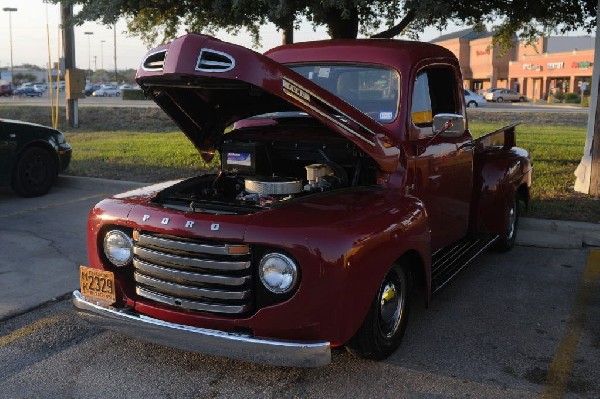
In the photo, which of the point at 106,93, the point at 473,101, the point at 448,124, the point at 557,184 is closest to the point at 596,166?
the point at 557,184

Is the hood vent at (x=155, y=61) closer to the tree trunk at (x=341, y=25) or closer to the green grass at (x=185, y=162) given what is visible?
the green grass at (x=185, y=162)

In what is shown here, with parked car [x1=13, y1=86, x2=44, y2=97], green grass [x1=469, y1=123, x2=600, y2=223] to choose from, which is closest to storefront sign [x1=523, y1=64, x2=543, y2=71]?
parked car [x1=13, y1=86, x2=44, y2=97]

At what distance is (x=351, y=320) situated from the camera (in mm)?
3377

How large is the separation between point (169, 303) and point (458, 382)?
5.64 ft

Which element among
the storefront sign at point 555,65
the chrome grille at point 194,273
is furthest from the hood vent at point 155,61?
the storefront sign at point 555,65

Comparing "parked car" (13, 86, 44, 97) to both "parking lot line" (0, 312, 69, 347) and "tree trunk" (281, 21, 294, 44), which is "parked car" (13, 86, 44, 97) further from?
"parking lot line" (0, 312, 69, 347)

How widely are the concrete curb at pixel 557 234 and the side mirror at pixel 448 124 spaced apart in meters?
2.73

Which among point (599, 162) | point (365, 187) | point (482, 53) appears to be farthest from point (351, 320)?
point (482, 53)

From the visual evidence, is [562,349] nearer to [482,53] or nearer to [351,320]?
[351,320]

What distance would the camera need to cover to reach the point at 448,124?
14.6ft

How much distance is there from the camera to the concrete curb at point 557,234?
268 inches

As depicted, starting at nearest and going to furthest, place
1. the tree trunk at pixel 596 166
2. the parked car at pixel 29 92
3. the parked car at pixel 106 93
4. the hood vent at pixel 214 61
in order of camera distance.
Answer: the hood vent at pixel 214 61, the tree trunk at pixel 596 166, the parked car at pixel 106 93, the parked car at pixel 29 92

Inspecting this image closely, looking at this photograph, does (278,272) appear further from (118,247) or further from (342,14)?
(342,14)

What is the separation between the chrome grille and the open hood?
3.09 ft
